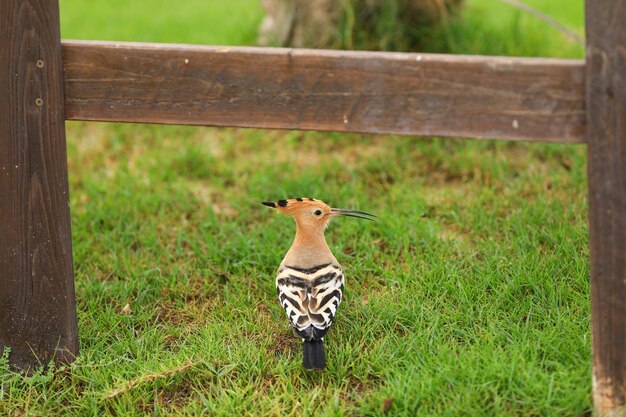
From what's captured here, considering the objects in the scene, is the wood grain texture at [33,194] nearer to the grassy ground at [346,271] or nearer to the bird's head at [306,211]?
the grassy ground at [346,271]

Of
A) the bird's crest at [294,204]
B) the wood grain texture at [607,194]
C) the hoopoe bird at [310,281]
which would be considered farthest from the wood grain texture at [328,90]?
the bird's crest at [294,204]

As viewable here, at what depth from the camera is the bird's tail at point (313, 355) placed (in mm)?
3514

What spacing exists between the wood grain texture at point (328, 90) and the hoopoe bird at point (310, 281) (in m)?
0.87

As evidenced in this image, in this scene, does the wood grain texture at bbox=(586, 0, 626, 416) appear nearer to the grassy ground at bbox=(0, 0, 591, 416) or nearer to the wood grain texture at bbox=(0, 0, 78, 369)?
the grassy ground at bbox=(0, 0, 591, 416)

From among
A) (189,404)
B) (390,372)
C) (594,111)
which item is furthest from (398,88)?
(189,404)

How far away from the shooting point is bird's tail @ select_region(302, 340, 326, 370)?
3.51 meters

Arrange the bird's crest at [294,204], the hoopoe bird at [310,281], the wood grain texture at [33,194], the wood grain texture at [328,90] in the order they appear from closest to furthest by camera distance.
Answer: the wood grain texture at [328,90], the wood grain texture at [33,194], the hoopoe bird at [310,281], the bird's crest at [294,204]

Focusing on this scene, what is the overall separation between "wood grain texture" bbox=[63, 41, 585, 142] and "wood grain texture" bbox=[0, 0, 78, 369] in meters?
0.11

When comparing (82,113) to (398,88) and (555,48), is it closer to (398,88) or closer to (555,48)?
(398,88)

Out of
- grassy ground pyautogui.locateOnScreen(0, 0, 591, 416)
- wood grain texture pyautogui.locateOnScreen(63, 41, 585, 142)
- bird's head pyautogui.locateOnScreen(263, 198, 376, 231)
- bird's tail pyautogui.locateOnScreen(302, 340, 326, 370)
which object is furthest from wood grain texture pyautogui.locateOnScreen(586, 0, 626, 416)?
bird's head pyautogui.locateOnScreen(263, 198, 376, 231)

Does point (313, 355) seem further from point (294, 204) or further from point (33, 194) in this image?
point (33, 194)

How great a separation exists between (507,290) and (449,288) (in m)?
0.26

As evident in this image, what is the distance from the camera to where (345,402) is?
3406mm

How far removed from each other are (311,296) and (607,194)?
1.38m
